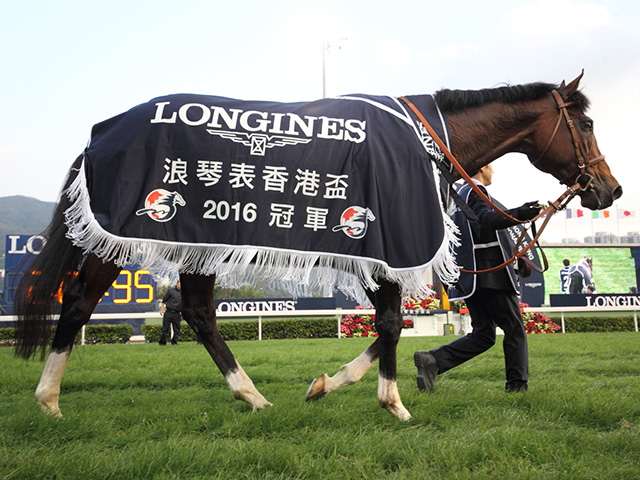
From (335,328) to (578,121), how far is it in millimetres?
12516

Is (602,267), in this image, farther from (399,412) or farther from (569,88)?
(399,412)

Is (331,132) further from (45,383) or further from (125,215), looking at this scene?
(45,383)

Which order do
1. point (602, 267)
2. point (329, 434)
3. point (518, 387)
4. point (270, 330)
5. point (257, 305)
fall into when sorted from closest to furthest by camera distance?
point (329, 434), point (518, 387), point (257, 305), point (270, 330), point (602, 267)

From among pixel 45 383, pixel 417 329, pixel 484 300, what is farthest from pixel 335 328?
pixel 45 383

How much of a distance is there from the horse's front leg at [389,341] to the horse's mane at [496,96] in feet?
4.78

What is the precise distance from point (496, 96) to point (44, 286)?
360 centimetres

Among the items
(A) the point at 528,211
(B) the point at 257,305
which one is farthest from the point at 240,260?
(B) the point at 257,305

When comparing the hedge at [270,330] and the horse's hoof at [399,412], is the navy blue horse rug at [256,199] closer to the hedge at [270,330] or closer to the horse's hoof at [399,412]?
the horse's hoof at [399,412]

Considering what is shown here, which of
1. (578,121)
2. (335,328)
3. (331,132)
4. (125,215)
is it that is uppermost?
(578,121)

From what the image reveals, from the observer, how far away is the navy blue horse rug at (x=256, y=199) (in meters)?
3.08

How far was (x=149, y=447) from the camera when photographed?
2.36m

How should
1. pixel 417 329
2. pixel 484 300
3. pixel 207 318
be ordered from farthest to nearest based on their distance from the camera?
pixel 417 329 → pixel 484 300 → pixel 207 318

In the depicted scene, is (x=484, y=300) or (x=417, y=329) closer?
(x=484, y=300)

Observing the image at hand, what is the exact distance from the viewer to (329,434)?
8.50ft
